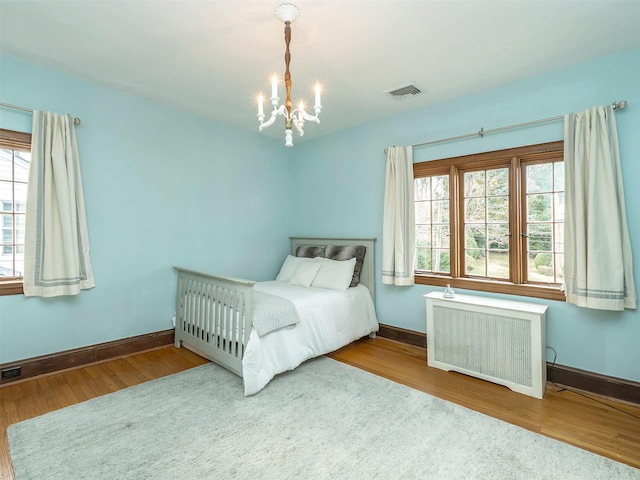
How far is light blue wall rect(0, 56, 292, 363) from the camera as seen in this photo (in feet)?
8.77

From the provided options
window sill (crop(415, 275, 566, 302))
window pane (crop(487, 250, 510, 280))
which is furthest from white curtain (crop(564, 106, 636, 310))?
window pane (crop(487, 250, 510, 280))

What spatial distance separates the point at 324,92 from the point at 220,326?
7.57 ft

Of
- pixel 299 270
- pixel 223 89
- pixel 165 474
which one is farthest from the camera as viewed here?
pixel 299 270

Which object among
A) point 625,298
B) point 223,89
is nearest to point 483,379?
point 625,298

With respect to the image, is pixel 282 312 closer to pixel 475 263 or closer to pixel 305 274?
pixel 305 274

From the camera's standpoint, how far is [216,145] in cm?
385

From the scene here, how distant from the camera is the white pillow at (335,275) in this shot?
11.5 ft

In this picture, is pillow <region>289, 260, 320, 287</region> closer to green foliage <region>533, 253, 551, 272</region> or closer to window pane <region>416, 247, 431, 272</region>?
window pane <region>416, 247, 431, 272</region>

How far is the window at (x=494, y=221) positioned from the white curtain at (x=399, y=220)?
0.17 meters

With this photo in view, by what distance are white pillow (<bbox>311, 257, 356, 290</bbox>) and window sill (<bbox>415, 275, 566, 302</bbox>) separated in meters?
0.72

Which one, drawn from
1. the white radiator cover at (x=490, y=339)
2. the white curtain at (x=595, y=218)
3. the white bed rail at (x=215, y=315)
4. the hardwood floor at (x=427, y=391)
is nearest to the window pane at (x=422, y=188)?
the white radiator cover at (x=490, y=339)

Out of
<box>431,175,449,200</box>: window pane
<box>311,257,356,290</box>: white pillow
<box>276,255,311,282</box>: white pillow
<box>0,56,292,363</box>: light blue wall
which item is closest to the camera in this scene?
<box>0,56,292,363</box>: light blue wall

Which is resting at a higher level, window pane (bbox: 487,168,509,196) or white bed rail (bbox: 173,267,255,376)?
window pane (bbox: 487,168,509,196)

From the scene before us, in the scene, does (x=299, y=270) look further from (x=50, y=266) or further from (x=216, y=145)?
(x=50, y=266)
